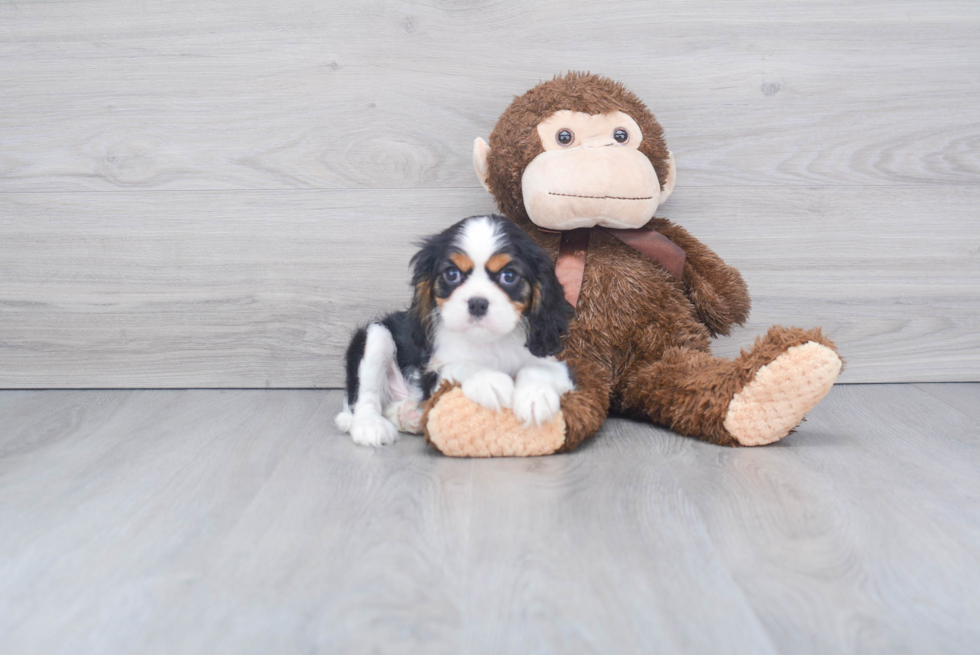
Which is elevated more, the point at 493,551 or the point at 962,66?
the point at 962,66

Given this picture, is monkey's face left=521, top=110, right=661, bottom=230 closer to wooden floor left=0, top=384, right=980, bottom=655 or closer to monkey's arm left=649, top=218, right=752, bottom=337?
monkey's arm left=649, top=218, right=752, bottom=337

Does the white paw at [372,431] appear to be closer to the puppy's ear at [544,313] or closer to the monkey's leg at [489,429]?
the monkey's leg at [489,429]

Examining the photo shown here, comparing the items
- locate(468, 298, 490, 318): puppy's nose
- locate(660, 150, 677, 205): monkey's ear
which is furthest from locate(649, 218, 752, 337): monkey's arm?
locate(468, 298, 490, 318): puppy's nose

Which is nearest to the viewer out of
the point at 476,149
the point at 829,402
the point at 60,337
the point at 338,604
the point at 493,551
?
the point at 338,604

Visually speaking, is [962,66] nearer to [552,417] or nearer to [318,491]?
[552,417]

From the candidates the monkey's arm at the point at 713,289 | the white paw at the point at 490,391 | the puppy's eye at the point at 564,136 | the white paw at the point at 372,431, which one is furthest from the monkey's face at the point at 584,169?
the white paw at the point at 372,431

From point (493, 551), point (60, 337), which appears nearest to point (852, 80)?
point (493, 551)

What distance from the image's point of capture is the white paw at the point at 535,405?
4.33 ft

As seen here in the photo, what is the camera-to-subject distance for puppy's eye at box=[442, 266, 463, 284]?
1.36 meters

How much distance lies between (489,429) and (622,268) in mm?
512

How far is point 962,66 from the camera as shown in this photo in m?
1.88

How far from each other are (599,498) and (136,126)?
1484 mm

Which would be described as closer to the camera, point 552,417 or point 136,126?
point 552,417

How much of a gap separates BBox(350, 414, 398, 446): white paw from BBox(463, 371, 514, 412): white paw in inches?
9.0
